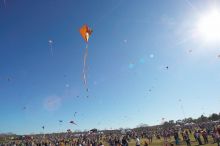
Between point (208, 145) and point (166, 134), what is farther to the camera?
point (166, 134)

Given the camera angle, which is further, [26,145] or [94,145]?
[26,145]

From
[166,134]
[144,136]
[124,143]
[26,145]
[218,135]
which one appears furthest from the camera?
[144,136]

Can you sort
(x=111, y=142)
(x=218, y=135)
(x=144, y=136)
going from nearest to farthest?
1. (x=218, y=135)
2. (x=111, y=142)
3. (x=144, y=136)

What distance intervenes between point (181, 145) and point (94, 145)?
12337 mm

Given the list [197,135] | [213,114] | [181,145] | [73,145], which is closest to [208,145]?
[197,135]

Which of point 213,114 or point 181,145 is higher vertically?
point 213,114

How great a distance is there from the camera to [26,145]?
45.0 m

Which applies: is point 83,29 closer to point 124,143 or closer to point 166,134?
point 124,143

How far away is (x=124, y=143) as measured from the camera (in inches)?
976

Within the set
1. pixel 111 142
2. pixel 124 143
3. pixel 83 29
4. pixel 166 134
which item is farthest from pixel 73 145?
pixel 83 29

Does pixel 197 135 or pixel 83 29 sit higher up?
pixel 83 29

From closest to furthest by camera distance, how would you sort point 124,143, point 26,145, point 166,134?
1. point 124,143
2. point 166,134
3. point 26,145

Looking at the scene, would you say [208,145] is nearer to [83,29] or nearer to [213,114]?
[83,29]

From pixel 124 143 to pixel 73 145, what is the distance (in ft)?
66.0
